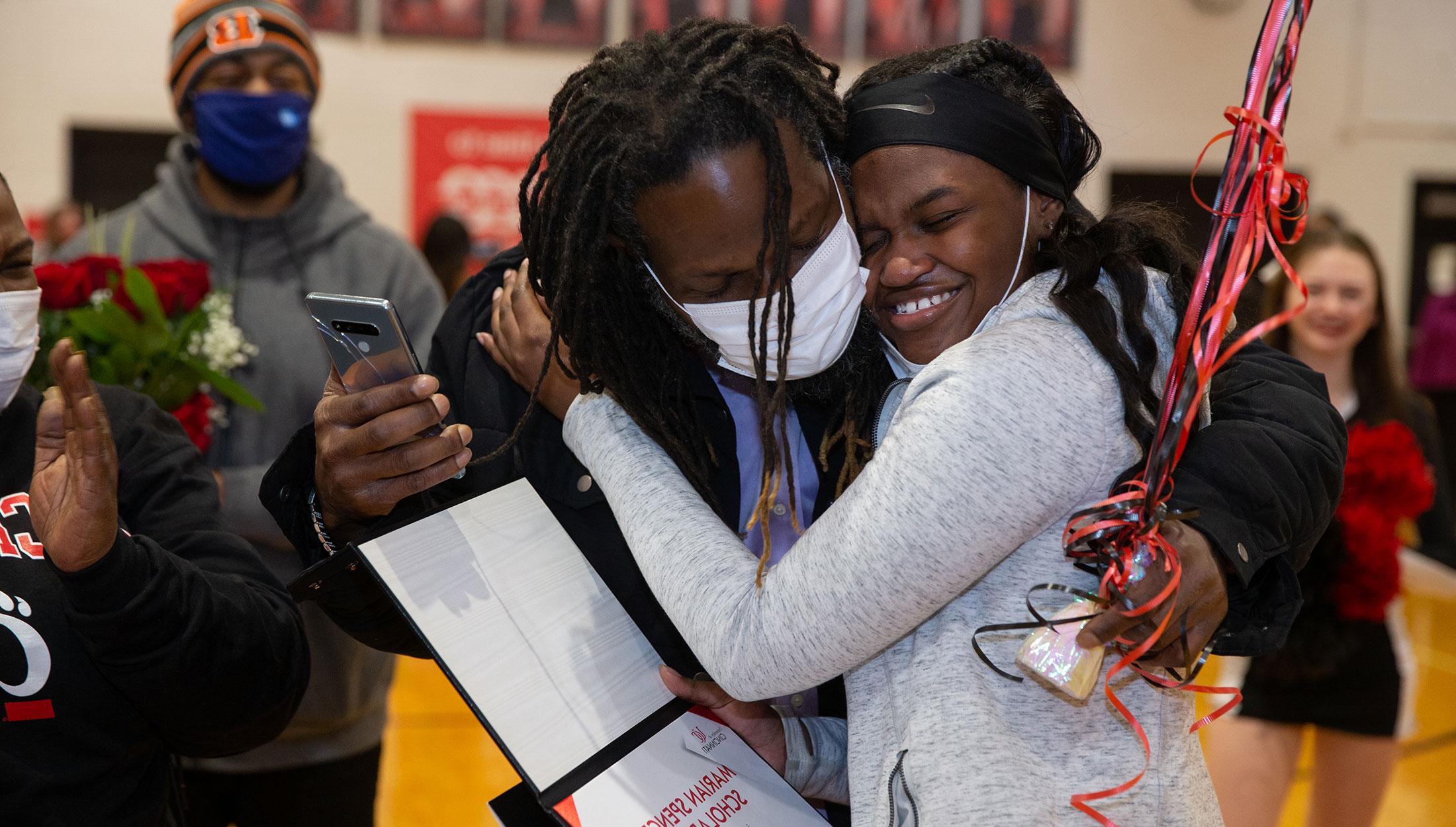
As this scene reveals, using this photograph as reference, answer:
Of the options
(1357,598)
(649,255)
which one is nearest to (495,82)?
(1357,598)

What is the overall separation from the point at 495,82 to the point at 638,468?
825cm

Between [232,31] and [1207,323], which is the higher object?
[232,31]

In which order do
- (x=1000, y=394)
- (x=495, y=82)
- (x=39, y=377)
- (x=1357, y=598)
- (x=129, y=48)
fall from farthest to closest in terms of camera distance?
(x=495, y=82)
(x=129, y=48)
(x=1357, y=598)
(x=39, y=377)
(x=1000, y=394)

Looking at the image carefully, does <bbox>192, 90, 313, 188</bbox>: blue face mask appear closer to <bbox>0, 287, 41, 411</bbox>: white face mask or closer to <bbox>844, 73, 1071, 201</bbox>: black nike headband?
<bbox>0, 287, 41, 411</bbox>: white face mask

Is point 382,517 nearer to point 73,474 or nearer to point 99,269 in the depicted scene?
point 73,474

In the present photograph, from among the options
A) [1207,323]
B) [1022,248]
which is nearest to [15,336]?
[1022,248]

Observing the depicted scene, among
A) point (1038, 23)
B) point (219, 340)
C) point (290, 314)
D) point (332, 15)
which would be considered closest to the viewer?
point (219, 340)

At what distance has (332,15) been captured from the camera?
8617mm

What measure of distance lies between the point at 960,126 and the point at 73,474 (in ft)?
3.48

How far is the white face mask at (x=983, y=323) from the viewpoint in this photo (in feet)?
4.36

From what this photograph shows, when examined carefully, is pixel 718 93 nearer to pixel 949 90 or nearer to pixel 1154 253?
pixel 949 90

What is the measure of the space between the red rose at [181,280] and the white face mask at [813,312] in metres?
1.26

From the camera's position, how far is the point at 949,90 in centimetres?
144

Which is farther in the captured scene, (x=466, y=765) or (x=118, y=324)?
(x=466, y=765)
